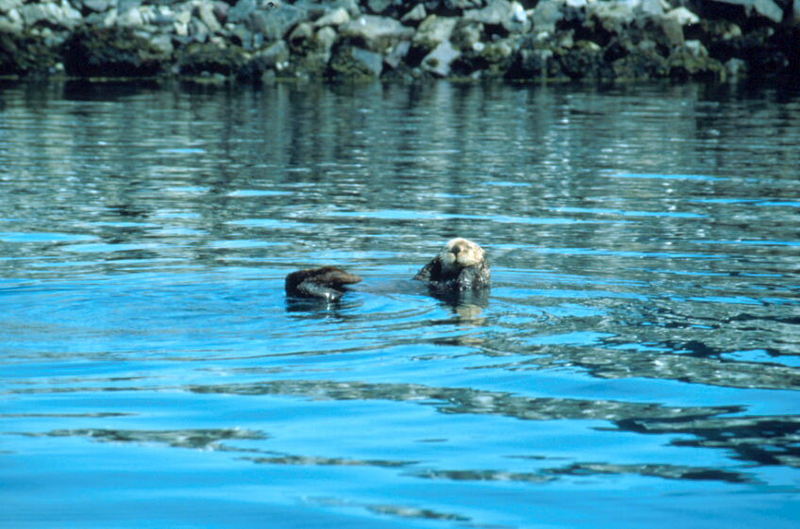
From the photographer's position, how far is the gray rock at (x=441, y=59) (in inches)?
1553

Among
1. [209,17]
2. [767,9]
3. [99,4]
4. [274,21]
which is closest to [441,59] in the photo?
[274,21]

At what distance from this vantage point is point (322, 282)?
7.04 m

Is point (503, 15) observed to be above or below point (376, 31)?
above

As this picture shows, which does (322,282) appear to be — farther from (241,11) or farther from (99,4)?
(99,4)

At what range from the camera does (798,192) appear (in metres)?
13.7

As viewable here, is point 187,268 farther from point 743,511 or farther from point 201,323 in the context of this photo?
point 743,511

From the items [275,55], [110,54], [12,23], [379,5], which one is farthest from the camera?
[379,5]

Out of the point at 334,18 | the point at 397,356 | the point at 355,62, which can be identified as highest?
the point at 334,18

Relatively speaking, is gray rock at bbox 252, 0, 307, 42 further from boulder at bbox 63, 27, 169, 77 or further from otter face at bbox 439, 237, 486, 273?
otter face at bbox 439, 237, 486, 273

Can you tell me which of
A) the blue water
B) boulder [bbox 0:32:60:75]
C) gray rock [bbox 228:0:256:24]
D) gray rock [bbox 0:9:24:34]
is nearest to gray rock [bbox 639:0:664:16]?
gray rock [bbox 228:0:256:24]

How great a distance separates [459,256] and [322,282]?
101cm

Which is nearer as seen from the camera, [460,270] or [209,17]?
[460,270]

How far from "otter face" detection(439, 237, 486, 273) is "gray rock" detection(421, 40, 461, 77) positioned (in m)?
32.4

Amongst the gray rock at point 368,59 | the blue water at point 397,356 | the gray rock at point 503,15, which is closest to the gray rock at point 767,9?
the gray rock at point 503,15
